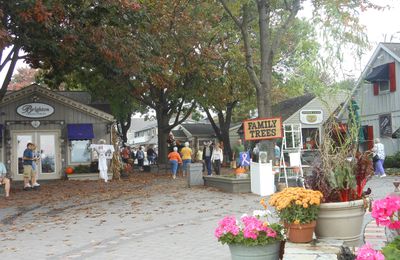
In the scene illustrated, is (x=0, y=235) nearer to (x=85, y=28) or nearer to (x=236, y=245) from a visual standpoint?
(x=236, y=245)

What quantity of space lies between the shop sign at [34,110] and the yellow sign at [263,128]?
12.7 metres

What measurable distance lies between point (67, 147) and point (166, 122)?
7082 mm

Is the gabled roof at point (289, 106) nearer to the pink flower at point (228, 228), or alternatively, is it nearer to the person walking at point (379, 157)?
the person walking at point (379, 157)

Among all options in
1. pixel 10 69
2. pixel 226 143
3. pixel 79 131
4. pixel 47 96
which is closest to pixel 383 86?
pixel 226 143

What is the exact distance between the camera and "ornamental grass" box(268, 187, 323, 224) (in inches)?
207

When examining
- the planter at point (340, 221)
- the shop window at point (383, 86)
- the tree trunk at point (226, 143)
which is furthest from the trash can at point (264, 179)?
the tree trunk at point (226, 143)

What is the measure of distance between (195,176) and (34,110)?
10.5m

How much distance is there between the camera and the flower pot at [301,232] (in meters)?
5.36

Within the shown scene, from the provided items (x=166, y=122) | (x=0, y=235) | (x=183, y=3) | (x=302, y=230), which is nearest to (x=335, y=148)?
(x=302, y=230)

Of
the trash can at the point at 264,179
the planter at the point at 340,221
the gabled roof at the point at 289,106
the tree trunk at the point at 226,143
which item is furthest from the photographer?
the gabled roof at the point at 289,106

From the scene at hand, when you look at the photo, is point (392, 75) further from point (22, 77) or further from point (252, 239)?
point (22, 77)

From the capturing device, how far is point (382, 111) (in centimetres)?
2605

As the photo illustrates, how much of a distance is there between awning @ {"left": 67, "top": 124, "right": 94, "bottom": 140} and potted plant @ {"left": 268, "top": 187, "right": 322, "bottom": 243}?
65.5 ft

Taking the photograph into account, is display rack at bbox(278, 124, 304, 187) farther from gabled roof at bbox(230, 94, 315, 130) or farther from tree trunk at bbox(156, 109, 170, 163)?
→ gabled roof at bbox(230, 94, 315, 130)
